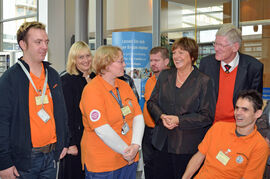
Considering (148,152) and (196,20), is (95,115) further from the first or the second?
(196,20)

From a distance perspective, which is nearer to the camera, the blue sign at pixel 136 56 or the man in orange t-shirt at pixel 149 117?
the man in orange t-shirt at pixel 149 117

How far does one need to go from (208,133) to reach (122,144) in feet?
2.31

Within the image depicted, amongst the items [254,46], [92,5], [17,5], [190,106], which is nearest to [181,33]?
[254,46]

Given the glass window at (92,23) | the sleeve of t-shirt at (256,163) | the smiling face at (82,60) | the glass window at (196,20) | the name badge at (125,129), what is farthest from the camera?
the glass window at (92,23)

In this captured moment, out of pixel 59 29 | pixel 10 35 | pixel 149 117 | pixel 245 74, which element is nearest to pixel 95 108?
pixel 245 74

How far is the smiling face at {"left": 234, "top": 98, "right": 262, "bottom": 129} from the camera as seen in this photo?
2.31m

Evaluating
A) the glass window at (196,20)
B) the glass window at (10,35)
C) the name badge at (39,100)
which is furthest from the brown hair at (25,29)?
the glass window at (10,35)

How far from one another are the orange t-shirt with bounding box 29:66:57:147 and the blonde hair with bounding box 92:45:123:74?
0.45m

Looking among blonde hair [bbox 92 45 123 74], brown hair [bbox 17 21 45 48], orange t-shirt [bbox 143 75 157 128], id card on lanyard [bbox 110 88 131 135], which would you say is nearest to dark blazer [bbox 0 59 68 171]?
brown hair [bbox 17 21 45 48]

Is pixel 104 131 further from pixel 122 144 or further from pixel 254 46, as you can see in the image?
pixel 254 46

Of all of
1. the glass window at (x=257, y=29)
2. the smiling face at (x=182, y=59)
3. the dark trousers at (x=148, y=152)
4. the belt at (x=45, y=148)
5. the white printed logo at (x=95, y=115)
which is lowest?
the dark trousers at (x=148, y=152)

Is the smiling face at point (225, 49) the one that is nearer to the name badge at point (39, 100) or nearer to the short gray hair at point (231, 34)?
the short gray hair at point (231, 34)

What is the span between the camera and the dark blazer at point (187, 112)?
8.09 feet

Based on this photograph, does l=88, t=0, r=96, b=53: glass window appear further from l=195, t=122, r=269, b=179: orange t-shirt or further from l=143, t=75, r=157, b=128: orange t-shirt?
l=195, t=122, r=269, b=179: orange t-shirt
